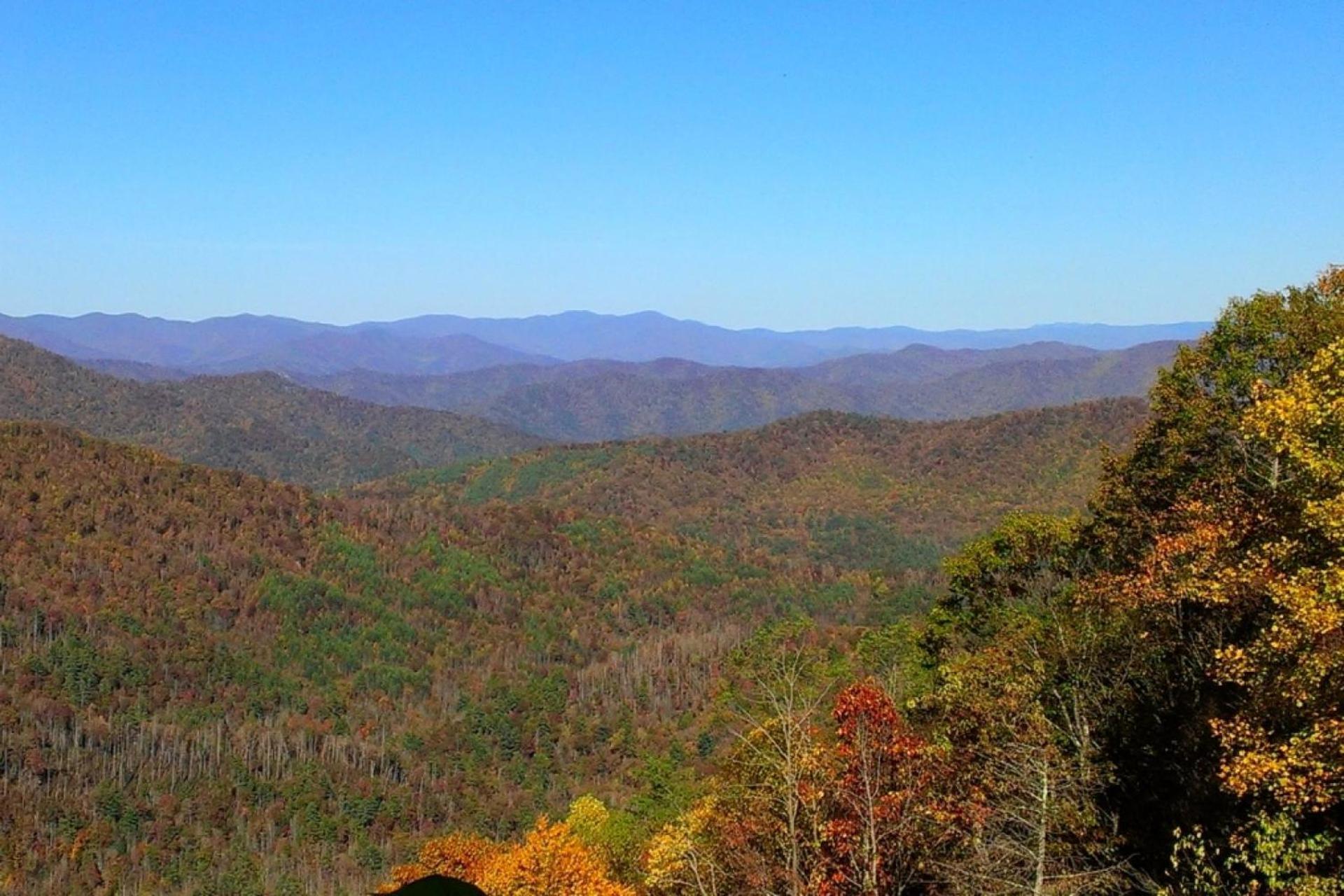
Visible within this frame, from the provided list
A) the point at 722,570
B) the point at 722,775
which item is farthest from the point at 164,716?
the point at 722,775

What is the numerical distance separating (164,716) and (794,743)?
10044 centimetres

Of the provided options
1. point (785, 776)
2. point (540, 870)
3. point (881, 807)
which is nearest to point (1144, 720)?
point (881, 807)

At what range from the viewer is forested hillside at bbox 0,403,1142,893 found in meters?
75.9

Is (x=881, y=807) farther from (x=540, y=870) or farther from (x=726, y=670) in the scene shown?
(x=726, y=670)

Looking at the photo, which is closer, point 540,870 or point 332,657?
point 540,870

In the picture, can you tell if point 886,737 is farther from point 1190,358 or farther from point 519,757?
point 519,757

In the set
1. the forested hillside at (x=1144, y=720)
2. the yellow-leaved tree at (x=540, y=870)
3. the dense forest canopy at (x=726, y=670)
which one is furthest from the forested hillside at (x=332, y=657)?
the forested hillside at (x=1144, y=720)

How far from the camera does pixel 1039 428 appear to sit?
7411 inches

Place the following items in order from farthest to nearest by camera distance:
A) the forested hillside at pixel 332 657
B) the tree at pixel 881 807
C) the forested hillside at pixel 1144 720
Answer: the forested hillside at pixel 332 657 → the tree at pixel 881 807 → the forested hillside at pixel 1144 720

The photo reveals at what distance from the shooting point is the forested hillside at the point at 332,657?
7594cm

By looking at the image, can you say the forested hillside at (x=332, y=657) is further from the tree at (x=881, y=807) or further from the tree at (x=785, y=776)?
the tree at (x=881, y=807)

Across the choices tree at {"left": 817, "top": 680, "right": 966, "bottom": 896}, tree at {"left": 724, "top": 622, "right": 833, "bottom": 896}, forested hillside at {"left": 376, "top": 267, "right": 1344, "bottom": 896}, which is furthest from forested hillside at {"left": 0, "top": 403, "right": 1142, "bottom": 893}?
tree at {"left": 817, "top": 680, "right": 966, "bottom": 896}

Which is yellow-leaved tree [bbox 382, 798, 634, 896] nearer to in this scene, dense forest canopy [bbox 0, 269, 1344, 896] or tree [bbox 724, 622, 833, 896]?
dense forest canopy [bbox 0, 269, 1344, 896]

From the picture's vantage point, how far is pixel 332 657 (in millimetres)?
111438
